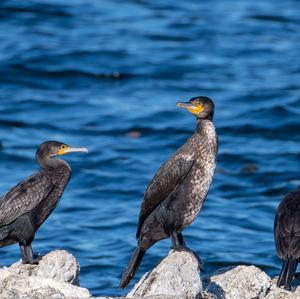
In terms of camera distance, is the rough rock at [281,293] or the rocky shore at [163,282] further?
the rough rock at [281,293]

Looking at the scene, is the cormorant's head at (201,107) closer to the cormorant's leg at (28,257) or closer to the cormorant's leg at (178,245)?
the cormorant's leg at (178,245)

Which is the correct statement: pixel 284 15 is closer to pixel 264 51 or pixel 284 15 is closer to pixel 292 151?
pixel 264 51

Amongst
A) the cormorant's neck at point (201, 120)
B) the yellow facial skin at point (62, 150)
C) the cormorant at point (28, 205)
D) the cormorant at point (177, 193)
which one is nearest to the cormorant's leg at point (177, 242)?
the cormorant at point (177, 193)

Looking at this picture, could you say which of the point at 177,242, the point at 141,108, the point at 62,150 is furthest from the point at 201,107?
the point at 141,108

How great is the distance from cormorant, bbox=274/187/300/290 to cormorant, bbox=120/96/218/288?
2.82 feet

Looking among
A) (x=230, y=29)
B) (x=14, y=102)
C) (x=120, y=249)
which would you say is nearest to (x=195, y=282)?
(x=120, y=249)

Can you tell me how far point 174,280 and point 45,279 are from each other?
1.12 m

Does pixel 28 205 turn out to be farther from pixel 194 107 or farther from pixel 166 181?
pixel 194 107

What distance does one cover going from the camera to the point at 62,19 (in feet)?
110

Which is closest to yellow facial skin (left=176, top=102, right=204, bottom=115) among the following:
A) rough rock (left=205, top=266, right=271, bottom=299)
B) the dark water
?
rough rock (left=205, top=266, right=271, bottom=299)

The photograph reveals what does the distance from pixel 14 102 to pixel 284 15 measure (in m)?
9.61

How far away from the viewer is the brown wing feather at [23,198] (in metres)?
12.0

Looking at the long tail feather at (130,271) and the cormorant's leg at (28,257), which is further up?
the cormorant's leg at (28,257)

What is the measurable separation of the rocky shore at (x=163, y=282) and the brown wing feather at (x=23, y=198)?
66 centimetres
